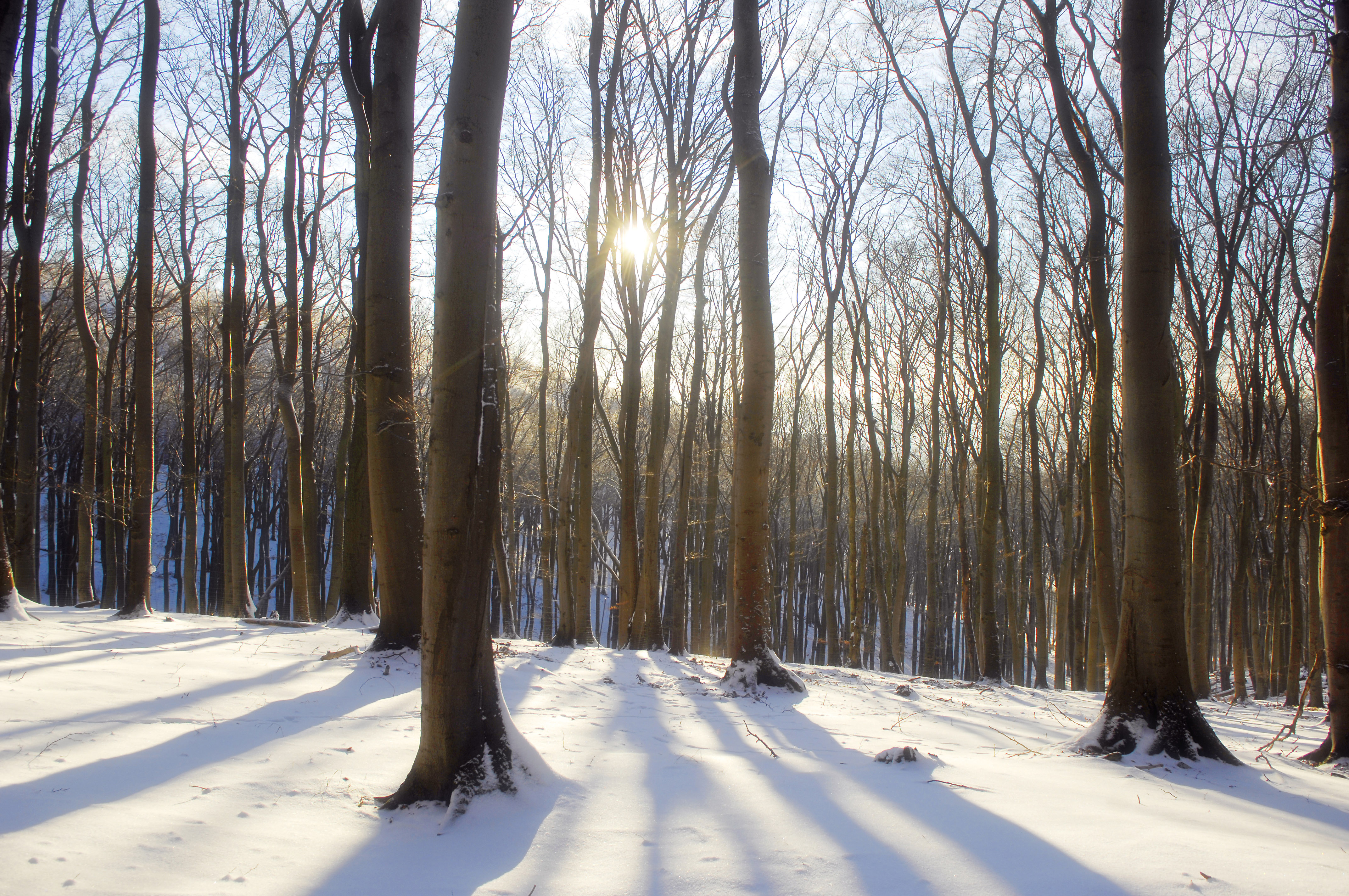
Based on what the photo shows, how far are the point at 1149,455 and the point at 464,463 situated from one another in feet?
13.8

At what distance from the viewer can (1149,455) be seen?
14.7 feet

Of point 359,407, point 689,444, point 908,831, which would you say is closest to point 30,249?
point 359,407

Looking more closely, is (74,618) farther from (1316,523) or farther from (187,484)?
(1316,523)

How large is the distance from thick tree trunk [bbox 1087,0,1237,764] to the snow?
30 cm

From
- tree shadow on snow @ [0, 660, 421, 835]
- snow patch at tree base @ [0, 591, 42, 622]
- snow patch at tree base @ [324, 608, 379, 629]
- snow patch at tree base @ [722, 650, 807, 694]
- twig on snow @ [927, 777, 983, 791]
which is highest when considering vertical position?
snow patch at tree base @ [0, 591, 42, 622]

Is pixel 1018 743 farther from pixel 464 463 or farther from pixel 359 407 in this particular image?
pixel 359 407

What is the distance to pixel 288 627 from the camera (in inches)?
306

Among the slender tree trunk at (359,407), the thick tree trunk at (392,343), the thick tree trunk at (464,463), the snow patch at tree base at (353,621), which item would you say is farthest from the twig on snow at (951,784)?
the snow patch at tree base at (353,621)

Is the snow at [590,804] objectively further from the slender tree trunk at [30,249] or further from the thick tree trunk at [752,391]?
the slender tree trunk at [30,249]

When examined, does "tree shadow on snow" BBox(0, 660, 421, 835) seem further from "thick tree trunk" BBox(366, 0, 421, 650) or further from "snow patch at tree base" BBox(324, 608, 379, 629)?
"snow patch at tree base" BBox(324, 608, 379, 629)

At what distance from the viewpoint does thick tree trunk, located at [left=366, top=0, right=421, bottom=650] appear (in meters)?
5.88

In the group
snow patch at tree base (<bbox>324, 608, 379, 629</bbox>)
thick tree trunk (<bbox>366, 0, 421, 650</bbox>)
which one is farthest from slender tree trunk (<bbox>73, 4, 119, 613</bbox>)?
thick tree trunk (<bbox>366, 0, 421, 650</bbox>)

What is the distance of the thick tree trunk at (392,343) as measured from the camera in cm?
588

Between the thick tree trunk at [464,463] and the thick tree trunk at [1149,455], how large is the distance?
11.9 ft
